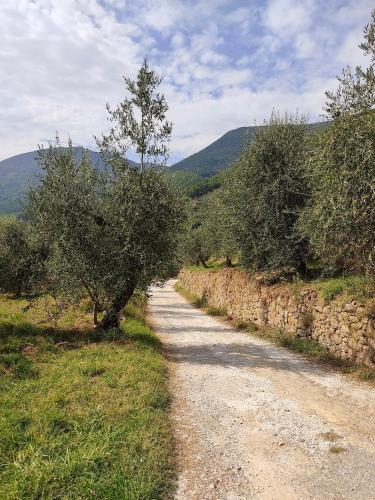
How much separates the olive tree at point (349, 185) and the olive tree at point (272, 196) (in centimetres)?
644

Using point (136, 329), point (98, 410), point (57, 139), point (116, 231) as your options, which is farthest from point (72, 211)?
point (98, 410)

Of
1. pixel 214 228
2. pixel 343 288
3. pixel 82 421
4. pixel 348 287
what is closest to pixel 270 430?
pixel 82 421

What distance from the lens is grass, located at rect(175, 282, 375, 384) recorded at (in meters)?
12.3

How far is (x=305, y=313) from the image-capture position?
56.5 ft

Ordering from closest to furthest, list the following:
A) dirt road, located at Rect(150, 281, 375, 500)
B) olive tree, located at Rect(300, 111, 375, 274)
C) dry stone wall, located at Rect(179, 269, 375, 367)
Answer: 1. dirt road, located at Rect(150, 281, 375, 500)
2. olive tree, located at Rect(300, 111, 375, 274)
3. dry stone wall, located at Rect(179, 269, 375, 367)

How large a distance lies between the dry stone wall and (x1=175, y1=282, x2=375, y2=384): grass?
0.24 meters

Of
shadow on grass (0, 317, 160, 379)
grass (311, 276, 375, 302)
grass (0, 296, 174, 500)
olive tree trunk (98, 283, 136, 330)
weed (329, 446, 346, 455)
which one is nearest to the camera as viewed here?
grass (0, 296, 174, 500)

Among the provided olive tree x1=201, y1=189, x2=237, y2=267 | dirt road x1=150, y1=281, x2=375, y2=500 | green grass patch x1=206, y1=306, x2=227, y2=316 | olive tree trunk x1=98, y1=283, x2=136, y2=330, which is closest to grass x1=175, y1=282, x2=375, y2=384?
dirt road x1=150, y1=281, x2=375, y2=500

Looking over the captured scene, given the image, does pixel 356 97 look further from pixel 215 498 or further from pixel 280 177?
pixel 215 498

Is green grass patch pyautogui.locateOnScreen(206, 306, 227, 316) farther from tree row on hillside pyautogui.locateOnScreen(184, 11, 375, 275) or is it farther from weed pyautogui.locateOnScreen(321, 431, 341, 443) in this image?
weed pyautogui.locateOnScreen(321, 431, 341, 443)

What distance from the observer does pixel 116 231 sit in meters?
15.9

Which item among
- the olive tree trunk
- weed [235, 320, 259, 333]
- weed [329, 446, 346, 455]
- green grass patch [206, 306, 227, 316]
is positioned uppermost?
the olive tree trunk

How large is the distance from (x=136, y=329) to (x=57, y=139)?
31.1 feet

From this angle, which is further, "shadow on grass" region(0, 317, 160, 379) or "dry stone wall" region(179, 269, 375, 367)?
"dry stone wall" region(179, 269, 375, 367)
